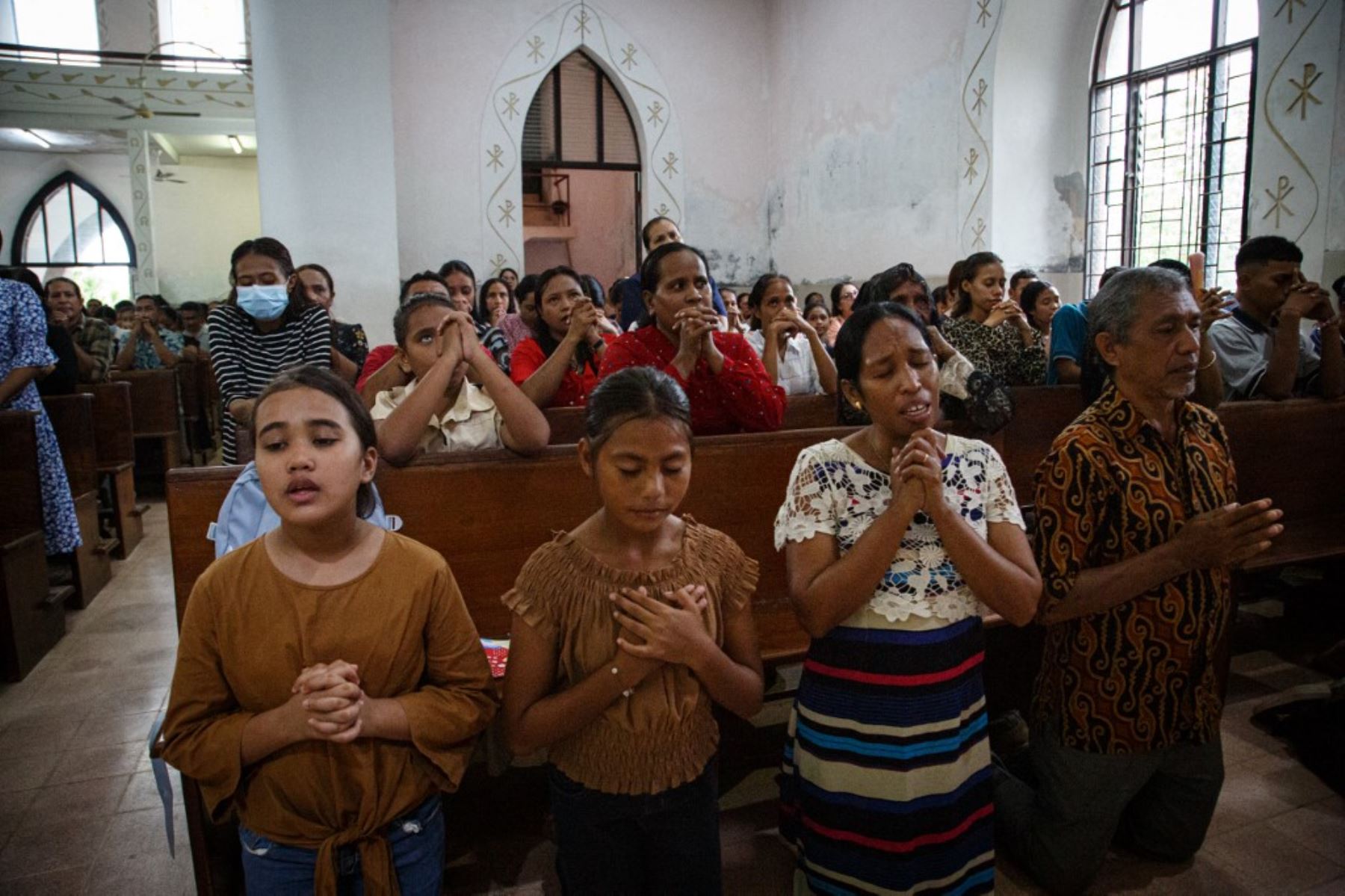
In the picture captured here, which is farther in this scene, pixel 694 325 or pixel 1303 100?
pixel 1303 100

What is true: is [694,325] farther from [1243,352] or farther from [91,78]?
[91,78]

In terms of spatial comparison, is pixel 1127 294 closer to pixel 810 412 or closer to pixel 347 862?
pixel 810 412

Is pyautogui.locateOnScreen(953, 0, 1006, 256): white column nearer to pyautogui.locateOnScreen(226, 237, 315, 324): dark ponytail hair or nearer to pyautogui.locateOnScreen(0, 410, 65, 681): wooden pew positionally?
pyautogui.locateOnScreen(226, 237, 315, 324): dark ponytail hair

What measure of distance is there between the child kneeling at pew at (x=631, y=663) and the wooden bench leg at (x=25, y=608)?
314cm

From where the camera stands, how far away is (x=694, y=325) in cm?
252

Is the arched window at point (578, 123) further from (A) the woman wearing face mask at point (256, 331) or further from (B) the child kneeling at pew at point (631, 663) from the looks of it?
(B) the child kneeling at pew at point (631, 663)

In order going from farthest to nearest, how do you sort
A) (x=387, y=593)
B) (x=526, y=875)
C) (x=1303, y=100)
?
1. (x=1303, y=100)
2. (x=526, y=875)
3. (x=387, y=593)

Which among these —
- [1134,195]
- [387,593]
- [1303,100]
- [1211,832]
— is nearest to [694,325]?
[387,593]

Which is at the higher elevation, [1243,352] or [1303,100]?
[1303,100]

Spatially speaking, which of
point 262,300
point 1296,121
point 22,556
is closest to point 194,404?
point 22,556

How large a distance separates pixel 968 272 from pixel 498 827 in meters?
2.89

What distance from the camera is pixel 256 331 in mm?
3180

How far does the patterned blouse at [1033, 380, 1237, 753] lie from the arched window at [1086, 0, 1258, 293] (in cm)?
427

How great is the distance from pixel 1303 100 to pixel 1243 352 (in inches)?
90.6
